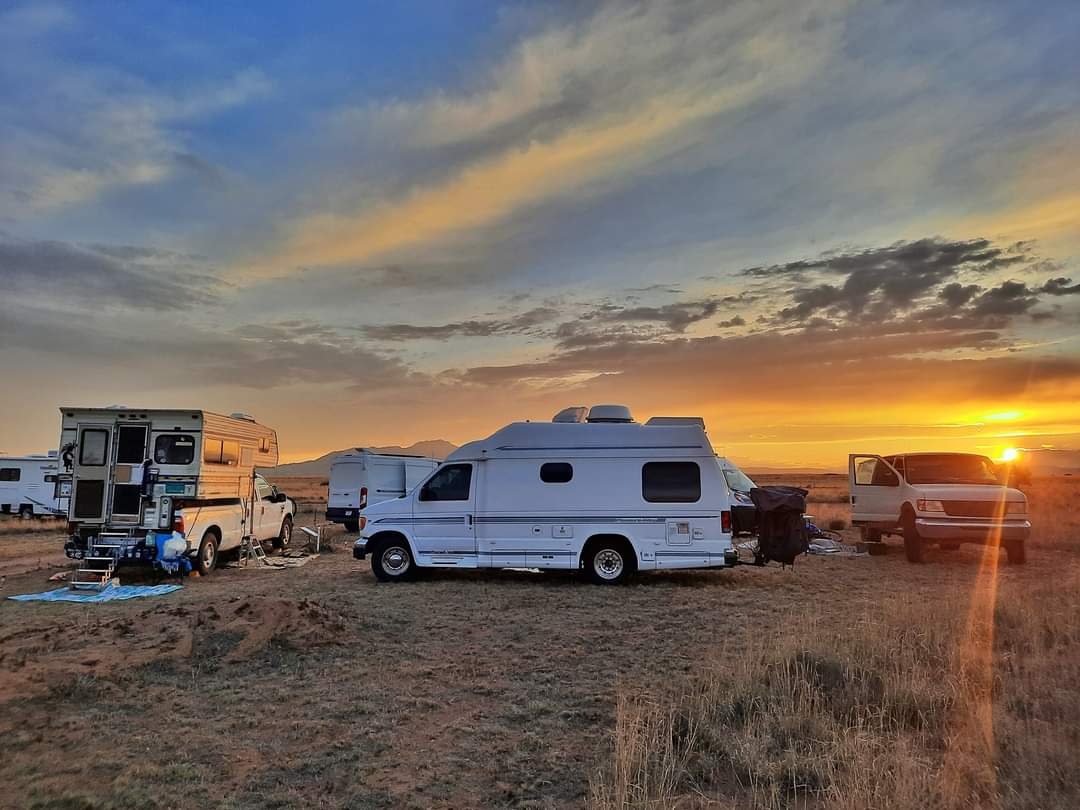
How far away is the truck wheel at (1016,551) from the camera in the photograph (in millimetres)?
14648

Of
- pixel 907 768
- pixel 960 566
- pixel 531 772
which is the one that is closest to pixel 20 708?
pixel 531 772

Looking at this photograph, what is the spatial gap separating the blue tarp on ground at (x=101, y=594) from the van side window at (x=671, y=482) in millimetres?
8647

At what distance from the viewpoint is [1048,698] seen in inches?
225

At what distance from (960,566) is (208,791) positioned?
15051 millimetres

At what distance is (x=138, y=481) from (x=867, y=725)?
1347cm

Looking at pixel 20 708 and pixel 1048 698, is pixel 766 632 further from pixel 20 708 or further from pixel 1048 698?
pixel 20 708

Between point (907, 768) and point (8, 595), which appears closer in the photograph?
point (907, 768)

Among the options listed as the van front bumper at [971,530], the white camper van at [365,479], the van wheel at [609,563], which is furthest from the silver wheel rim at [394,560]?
the van front bumper at [971,530]

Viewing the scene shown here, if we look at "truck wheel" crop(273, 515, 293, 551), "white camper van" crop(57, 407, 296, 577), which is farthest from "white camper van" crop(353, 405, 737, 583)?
"truck wheel" crop(273, 515, 293, 551)

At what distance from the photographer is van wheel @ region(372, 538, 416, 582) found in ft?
42.7

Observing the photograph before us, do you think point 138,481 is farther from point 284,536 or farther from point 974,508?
point 974,508

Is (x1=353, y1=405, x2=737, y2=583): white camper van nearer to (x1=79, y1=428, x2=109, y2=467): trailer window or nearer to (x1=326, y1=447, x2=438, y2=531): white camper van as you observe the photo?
(x1=79, y1=428, x2=109, y2=467): trailer window

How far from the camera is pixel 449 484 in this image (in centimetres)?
1298

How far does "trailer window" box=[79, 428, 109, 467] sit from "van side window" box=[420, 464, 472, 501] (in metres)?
6.67
